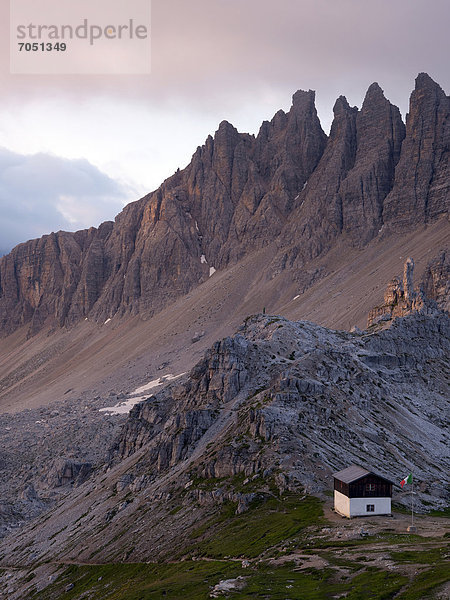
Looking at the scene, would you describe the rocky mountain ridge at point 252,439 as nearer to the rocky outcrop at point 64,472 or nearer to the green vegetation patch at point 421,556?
the rocky outcrop at point 64,472

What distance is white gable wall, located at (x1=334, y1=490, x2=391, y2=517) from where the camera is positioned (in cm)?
5925

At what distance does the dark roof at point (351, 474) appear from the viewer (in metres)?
60.1

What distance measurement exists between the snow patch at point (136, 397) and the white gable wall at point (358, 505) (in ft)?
324

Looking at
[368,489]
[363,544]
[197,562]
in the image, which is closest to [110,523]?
[197,562]

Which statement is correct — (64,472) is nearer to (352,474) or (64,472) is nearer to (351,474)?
(351,474)

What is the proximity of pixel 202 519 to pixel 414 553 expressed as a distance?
2744 centimetres

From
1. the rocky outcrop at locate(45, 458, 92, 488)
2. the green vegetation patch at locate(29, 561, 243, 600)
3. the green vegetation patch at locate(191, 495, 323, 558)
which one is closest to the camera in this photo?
the green vegetation patch at locate(29, 561, 243, 600)

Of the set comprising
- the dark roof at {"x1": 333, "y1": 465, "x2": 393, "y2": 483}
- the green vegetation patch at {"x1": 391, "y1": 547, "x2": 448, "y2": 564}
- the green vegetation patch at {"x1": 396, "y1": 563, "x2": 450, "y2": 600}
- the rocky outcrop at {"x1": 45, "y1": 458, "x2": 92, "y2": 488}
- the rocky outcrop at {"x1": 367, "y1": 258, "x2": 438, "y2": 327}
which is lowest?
the rocky outcrop at {"x1": 45, "y1": 458, "x2": 92, "y2": 488}

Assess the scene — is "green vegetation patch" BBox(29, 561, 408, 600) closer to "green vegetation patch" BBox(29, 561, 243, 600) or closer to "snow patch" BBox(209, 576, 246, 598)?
"green vegetation patch" BBox(29, 561, 243, 600)

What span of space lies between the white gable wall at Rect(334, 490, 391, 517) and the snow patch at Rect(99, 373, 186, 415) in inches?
3894

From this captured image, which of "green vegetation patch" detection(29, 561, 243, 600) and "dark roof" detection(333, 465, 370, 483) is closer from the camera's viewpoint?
"green vegetation patch" detection(29, 561, 243, 600)

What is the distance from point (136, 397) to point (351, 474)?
114003 mm

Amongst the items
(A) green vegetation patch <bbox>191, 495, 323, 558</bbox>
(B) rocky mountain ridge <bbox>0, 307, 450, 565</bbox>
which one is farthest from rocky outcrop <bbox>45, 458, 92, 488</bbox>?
(A) green vegetation patch <bbox>191, 495, 323, 558</bbox>

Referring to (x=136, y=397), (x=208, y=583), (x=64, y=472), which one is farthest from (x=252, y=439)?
(x=136, y=397)
